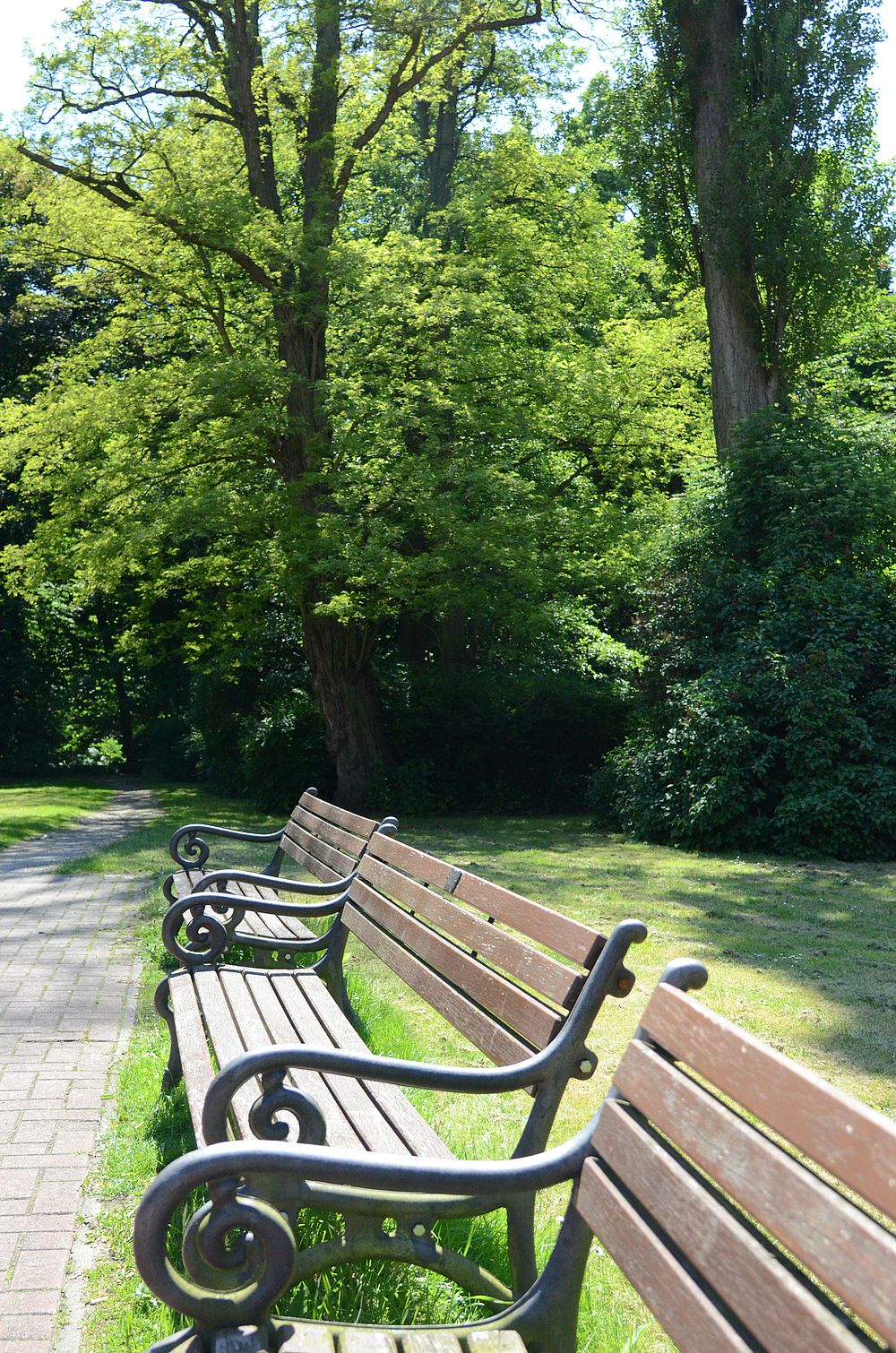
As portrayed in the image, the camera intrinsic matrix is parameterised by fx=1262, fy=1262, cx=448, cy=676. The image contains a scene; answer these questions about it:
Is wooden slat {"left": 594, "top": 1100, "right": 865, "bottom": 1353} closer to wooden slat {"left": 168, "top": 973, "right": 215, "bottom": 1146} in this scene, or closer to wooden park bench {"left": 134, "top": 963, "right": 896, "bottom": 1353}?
wooden park bench {"left": 134, "top": 963, "right": 896, "bottom": 1353}

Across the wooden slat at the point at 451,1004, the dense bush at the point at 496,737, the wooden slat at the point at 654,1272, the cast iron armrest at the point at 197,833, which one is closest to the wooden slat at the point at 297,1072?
the wooden slat at the point at 451,1004

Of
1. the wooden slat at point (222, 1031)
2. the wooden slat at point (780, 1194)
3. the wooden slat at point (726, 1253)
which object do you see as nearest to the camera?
the wooden slat at point (780, 1194)

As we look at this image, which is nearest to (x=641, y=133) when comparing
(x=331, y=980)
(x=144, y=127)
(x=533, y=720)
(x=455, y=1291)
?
(x=144, y=127)

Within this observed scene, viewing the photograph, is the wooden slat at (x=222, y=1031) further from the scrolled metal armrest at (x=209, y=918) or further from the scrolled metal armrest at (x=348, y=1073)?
the scrolled metal armrest at (x=348, y=1073)

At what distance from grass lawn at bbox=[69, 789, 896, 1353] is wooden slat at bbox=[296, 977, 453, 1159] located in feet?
1.86

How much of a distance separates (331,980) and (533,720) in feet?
43.2

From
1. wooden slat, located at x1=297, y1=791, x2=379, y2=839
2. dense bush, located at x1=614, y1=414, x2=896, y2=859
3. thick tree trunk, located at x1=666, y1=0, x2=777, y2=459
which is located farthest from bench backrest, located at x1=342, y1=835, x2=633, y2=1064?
thick tree trunk, located at x1=666, y1=0, x2=777, y2=459

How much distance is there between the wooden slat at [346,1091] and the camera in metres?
3.00

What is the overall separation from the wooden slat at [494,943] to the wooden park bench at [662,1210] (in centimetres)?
56

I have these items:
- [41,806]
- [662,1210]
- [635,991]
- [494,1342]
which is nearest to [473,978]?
[494,1342]

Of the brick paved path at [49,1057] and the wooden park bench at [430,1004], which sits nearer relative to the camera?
the wooden park bench at [430,1004]

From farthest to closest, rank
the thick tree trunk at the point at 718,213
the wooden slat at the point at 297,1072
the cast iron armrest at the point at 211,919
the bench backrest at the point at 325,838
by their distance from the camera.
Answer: the thick tree trunk at the point at 718,213
the bench backrest at the point at 325,838
the cast iron armrest at the point at 211,919
the wooden slat at the point at 297,1072

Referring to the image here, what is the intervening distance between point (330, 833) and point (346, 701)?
11943mm

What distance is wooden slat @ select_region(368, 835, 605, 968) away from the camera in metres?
2.92
